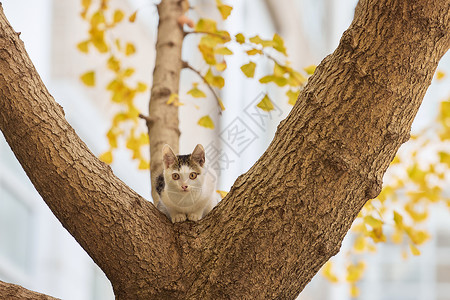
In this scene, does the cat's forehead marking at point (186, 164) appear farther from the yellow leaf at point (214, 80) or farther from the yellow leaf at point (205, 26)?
the yellow leaf at point (205, 26)

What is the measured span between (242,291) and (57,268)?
347 centimetres

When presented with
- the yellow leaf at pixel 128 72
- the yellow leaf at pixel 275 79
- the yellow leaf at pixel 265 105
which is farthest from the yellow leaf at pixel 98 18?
the yellow leaf at pixel 265 105

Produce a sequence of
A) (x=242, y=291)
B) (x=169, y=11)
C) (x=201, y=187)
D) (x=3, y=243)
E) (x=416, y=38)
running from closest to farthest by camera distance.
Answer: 1. (x=416, y=38)
2. (x=242, y=291)
3. (x=201, y=187)
4. (x=169, y=11)
5. (x=3, y=243)

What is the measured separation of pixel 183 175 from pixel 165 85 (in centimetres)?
59

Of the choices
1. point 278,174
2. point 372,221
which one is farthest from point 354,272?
point 278,174

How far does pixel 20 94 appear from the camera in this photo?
221cm

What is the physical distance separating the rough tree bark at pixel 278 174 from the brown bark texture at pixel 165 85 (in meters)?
0.73

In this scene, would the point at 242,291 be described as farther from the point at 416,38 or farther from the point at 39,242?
the point at 39,242

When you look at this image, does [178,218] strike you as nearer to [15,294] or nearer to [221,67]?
[15,294]

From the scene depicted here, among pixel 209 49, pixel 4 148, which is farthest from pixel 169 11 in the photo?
pixel 4 148

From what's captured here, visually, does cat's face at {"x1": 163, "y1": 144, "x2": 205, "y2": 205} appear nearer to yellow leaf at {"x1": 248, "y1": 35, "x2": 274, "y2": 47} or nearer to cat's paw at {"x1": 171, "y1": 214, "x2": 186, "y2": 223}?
cat's paw at {"x1": 171, "y1": 214, "x2": 186, "y2": 223}

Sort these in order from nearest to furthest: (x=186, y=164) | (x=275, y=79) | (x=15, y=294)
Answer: (x=15, y=294)
(x=186, y=164)
(x=275, y=79)

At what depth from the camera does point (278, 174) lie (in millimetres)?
2230

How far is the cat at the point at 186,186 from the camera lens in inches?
106
